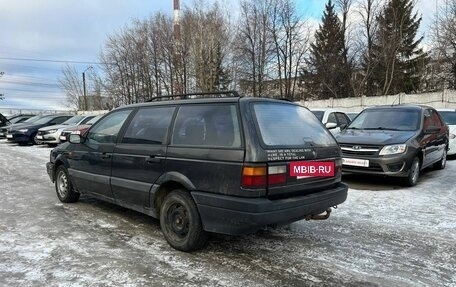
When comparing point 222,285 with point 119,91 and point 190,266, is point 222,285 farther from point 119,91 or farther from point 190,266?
point 119,91

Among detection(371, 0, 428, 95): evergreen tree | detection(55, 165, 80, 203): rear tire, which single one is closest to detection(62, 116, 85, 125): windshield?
detection(55, 165, 80, 203): rear tire

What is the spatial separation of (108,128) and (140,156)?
1051 mm

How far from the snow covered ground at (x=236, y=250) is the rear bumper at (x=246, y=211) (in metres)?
0.42

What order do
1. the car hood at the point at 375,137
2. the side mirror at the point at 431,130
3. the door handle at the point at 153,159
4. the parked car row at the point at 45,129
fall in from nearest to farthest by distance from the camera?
1. the door handle at the point at 153,159
2. the car hood at the point at 375,137
3. the side mirror at the point at 431,130
4. the parked car row at the point at 45,129

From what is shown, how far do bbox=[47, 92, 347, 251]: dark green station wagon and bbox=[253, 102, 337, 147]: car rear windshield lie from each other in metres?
0.01

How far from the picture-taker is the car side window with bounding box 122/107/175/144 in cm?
444

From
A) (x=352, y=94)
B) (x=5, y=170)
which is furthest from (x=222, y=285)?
(x=352, y=94)

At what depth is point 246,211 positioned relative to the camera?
11.4 feet

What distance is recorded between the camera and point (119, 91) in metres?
47.7

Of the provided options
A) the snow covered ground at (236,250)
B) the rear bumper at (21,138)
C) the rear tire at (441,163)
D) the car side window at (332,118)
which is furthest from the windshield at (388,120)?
the rear bumper at (21,138)

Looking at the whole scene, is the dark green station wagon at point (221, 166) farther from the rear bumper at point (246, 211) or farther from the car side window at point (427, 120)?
the car side window at point (427, 120)

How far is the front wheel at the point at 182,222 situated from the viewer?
3.93 metres

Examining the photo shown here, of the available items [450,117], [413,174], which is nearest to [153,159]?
[413,174]

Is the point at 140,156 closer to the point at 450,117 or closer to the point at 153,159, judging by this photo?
the point at 153,159
